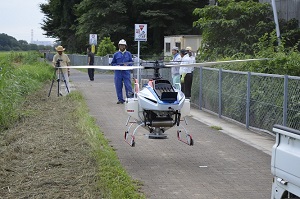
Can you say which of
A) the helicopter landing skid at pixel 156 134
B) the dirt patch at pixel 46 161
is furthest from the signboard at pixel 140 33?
the helicopter landing skid at pixel 156 134

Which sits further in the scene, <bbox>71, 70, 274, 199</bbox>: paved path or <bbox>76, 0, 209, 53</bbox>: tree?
<bbox>76, 0, 209, 53</bbox>: tree

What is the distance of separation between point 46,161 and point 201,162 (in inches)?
103

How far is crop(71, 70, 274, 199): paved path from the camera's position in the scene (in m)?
8.18

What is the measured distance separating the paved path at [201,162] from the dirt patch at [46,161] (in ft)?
2.54

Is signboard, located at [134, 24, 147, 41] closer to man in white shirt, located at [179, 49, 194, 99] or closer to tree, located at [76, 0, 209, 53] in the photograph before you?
man in white shirt, located at [179, 49, 194, 99]

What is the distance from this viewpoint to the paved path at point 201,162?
322 inches

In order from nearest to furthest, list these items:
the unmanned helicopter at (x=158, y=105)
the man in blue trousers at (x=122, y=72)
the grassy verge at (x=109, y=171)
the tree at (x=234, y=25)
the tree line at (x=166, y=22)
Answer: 1. the grassy verge at (x=109, y=171)
2. the unmanned helicopter at (x=158, y=105)
3. the man in blue trousers at (x=122, y=72)
4. the tree at (x=234, y=25)
5. the tree line at (x=166, y=22)

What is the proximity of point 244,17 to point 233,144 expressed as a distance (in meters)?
15.6

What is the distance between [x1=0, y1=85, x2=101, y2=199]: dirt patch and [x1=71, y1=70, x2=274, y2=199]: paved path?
773 mm

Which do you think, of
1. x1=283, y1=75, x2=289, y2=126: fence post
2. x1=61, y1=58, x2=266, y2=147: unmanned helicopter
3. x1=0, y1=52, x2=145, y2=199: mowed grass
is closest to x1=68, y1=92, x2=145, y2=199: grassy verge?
x1=0, y1=52, x2=145, y2=199: mowed grass

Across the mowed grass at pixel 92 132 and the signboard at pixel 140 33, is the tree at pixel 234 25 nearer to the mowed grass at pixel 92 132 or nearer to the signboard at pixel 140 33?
the signboard at pixel 140 33

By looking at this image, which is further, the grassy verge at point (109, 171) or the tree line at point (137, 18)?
the tree line at point (137, 18)

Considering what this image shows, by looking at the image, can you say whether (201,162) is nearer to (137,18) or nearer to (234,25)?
(234,25)

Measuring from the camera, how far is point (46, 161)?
943cm
